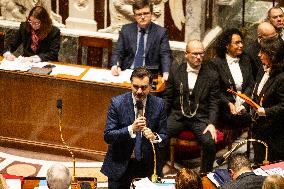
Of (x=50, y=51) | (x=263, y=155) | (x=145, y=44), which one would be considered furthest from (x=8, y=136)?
(x=263, y=155)

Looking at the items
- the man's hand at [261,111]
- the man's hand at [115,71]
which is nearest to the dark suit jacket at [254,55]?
the man's hand at [261,111]

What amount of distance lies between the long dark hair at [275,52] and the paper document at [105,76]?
5.14 feet

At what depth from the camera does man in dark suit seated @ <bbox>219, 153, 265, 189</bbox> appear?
4.54 metres

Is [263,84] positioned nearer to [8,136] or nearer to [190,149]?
[190,149]

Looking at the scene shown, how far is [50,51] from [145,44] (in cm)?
112

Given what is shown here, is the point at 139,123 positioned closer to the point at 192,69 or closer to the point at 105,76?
the point at 192,69

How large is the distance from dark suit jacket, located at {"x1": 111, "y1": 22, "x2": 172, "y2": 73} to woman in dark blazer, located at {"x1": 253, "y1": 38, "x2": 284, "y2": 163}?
139cm

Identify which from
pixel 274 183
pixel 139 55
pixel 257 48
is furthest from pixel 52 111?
pixel 274 183

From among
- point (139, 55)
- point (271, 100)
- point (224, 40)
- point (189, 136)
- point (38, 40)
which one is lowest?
point (189, 136)

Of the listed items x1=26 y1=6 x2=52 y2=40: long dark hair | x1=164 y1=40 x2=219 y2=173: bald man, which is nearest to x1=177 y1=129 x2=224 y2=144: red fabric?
x1=164 y1=40 x2=219 y2=173: bald man

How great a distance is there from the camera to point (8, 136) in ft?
24.2

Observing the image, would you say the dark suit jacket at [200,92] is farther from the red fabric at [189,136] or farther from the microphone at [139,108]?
the microphone at [139,108]

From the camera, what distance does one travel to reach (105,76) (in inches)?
274

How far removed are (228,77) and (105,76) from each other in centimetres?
131
